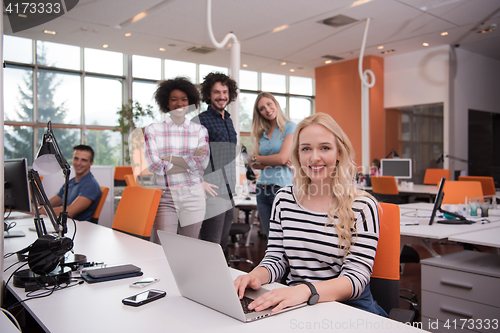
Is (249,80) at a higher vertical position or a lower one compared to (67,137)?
higher

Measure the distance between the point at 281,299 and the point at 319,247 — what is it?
1.15 feet

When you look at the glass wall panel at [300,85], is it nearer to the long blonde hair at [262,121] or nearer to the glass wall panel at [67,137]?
the glass wall panel at [67,137]

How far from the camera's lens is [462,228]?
253cm

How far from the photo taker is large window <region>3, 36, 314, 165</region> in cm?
900

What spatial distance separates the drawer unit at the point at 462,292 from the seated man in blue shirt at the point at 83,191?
2.51m

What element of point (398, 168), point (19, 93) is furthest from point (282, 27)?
point (19, 93)

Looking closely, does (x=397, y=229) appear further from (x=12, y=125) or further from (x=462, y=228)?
(x=12, y=125)

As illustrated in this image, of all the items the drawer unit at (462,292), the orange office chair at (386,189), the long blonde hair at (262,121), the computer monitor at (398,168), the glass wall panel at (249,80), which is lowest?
the drawer unit at (462,292)

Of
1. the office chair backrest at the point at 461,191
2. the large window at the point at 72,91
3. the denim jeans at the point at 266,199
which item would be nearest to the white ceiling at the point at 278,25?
the large window at the point at 72,91

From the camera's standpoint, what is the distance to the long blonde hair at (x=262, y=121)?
291 centimetres

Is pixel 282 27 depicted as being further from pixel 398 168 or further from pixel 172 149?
pixel 172 149

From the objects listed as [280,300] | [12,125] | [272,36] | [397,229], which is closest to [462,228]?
[397,229]

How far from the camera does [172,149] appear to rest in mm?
2229

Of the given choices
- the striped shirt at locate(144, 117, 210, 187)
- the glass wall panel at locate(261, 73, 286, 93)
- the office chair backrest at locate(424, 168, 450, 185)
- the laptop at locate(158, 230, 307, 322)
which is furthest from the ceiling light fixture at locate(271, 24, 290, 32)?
the laptop at locate(158, 230, 307, 322)
